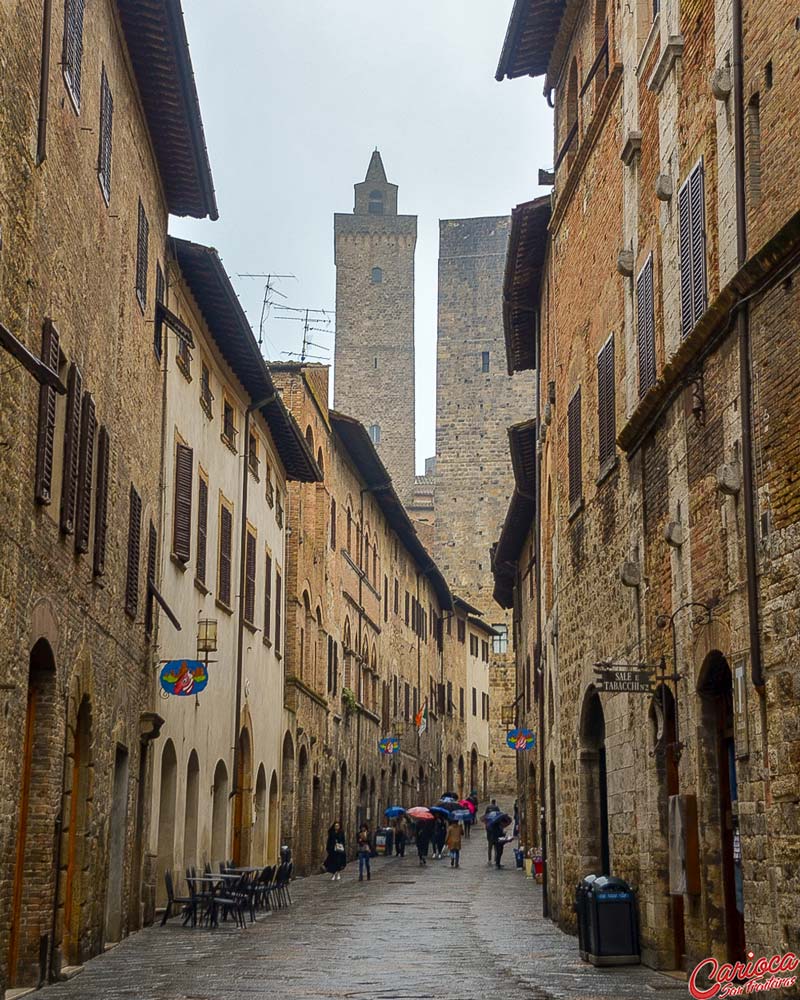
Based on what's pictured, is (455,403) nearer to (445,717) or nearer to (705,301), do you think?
(445,717)

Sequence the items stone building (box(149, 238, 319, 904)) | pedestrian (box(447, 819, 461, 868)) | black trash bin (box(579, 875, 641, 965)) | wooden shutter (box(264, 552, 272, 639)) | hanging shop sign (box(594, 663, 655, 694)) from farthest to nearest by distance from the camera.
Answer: pedestrian (box(447, 819, 461, 868)) < wooden shutter (box(264, 552, 272, 639)) < stone building (box(149, 238, 319, 904)) < black trash bin (box(579, 875, 641, 965)) < hanging shop sign (box(594, 663, 655, 694))

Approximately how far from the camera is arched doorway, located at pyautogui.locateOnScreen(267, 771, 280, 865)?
1204 inches

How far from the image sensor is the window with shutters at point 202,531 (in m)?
23.5

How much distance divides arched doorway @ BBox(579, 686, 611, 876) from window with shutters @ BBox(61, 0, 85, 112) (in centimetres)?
934

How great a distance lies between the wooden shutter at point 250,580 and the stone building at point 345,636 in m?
4.73

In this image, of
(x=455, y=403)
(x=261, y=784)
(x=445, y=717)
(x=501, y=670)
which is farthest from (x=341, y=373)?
(x=261, y=784)

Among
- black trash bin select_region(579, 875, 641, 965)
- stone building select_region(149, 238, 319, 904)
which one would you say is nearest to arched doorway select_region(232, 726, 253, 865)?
stone building select_region(149, 238, 319, 904)

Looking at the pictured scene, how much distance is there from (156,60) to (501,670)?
59.8 meters

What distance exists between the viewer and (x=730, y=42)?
12633mm

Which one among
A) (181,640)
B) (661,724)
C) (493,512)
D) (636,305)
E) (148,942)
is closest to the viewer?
(661,724)

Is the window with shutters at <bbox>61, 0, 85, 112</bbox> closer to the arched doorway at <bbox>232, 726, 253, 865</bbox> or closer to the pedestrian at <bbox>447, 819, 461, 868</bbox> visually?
the arched doorway at <bbox>232, 726, 253, 865</bbox>

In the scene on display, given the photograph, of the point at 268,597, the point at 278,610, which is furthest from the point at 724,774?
the point at 278,610

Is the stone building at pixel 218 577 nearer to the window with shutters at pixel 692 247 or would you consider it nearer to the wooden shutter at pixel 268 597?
the wooden shutter at pixel 268 597

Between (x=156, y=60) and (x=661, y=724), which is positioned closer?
(x=661, y=724)
